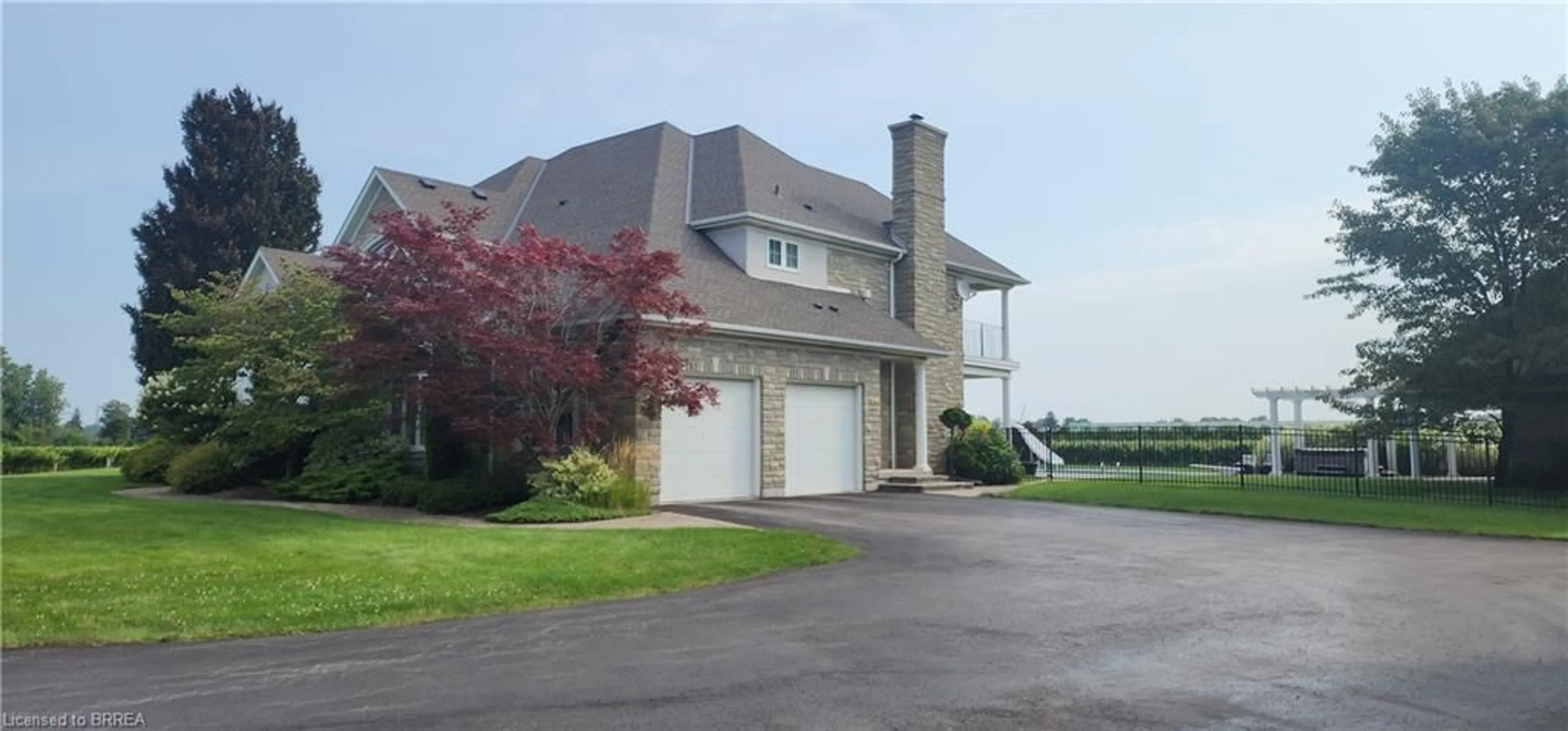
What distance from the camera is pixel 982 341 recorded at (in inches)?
1153

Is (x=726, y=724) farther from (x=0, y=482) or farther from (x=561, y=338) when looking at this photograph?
(x=0, y=482)

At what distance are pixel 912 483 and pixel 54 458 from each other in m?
28.7

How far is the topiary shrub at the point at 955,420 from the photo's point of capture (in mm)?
24766

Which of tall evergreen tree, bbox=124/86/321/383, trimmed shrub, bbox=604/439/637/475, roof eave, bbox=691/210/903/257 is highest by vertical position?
tall evergreen tree, bbox=124/86/321/383

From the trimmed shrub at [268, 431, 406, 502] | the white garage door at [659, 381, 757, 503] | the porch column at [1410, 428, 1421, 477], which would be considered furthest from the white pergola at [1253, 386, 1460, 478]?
the trimmed shrub at [268, 431, 406, 502]

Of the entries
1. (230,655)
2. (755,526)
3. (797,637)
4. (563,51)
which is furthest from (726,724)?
(563,51)

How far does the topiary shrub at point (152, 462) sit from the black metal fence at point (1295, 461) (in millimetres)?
20635

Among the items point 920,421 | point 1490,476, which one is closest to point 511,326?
point 920,421

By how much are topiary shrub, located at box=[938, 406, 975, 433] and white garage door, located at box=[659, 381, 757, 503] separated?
6.90 m

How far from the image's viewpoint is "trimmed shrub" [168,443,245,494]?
19953mm

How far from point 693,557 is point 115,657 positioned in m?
5.44

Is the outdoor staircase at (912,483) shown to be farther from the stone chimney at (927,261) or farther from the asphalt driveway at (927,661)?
the asphalt driveway at (927,661)

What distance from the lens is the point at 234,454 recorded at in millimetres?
20047

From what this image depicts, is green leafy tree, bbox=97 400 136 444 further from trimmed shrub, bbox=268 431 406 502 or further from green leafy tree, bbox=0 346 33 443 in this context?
trimmed shrub, bbox=268 431 406 502
